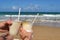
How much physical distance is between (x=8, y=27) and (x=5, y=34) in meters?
0.04

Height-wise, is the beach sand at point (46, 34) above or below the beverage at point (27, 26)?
below

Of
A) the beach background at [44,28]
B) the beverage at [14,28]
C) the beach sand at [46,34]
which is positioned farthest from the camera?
the beach sand at [46,34]

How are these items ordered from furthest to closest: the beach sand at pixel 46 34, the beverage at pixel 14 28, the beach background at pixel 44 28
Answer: the beach sand at pixel 46 34 < the beach background at pixel 44 28 < the beverage at pixel 14 28

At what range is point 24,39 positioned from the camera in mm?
659

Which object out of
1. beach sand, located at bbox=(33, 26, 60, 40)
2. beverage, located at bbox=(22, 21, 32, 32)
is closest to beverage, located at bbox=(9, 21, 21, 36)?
beverage, located at bbox=(22, 21, 32, 32)

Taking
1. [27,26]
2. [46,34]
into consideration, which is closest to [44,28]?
[46,34]

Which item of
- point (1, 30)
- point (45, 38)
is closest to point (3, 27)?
point (1, 30)

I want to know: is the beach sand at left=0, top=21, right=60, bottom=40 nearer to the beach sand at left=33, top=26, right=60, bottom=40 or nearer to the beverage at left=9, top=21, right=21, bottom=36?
the beach sand at left=33, top=26, right=60, bottom=40

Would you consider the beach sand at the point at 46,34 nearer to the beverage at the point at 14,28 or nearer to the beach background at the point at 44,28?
the beach background at the point at 44,28

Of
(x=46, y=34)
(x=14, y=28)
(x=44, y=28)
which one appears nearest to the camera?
(x=14, y=28)

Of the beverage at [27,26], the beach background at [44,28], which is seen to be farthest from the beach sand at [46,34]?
the beverage at [27,26]

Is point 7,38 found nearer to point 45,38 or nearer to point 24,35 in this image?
point 24,35

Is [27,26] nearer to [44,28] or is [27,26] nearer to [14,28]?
[14,28]

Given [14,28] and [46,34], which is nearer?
[14,28]
